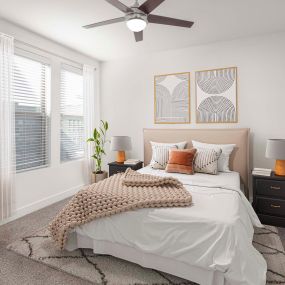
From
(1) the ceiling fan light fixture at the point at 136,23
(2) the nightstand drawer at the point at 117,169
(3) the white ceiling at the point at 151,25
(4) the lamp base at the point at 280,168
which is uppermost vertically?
(3) the white ceiling at the point at 151,25

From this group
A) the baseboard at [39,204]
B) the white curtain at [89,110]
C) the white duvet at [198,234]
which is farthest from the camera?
the white curtain at [89,110]

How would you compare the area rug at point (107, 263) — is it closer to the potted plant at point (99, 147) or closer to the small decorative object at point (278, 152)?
the small decorative object at point (278, 152)

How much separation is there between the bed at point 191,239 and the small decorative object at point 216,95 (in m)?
1.61

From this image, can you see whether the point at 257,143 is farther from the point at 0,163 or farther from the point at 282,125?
the point at 0,163

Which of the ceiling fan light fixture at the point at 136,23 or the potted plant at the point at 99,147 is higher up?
the ceiling fan light fixture at the point at 136,23

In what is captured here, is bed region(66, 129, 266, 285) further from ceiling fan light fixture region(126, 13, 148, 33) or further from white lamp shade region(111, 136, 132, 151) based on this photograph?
white lamp shade region(111, 136, 132, 151)

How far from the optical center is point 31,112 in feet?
11.3

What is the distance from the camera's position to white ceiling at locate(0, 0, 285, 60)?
2578 mm

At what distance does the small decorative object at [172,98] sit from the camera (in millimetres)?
4016

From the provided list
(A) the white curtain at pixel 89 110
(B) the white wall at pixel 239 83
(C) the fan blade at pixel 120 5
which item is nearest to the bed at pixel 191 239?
(B) the white wall at pixel 239 83

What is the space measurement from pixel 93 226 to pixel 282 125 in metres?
3.08

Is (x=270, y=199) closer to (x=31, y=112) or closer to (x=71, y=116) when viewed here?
(x=71, y=116)

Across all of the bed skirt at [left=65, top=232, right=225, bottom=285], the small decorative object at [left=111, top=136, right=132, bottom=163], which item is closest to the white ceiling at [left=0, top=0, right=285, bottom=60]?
the small decorative object at [left=111, top=136, right=132, bottom=163]

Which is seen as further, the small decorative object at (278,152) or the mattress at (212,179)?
the small decorative object at (278,152)
